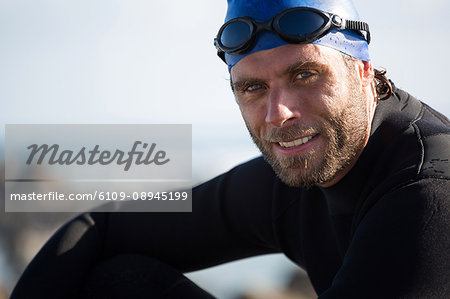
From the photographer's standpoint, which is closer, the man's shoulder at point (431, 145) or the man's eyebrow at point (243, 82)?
the man's shoulder at point (431, 145)

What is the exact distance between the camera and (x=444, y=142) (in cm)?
208

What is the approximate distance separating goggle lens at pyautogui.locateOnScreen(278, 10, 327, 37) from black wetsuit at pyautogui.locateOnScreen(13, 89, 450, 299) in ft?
1.45

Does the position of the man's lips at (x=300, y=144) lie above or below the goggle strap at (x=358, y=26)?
below

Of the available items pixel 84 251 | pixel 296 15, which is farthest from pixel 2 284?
pixel 296 15

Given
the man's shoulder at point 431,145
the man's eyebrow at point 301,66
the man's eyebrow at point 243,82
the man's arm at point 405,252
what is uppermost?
the man's eyebrow at point 301,66

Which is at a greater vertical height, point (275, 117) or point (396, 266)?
point (275, 117)

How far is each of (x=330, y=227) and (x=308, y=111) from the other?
1.98 feet

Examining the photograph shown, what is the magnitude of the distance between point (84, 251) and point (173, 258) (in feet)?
1.50

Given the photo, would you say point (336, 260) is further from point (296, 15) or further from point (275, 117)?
point (296, 15)

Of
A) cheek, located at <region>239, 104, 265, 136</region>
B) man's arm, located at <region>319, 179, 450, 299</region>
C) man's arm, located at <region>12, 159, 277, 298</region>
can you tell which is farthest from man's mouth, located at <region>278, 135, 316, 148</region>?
man's arm, located at <region>12, 159, 277, 298</region>

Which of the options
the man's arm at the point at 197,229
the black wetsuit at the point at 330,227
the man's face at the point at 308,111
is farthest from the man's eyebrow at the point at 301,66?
the man's arm at the point at 197,229

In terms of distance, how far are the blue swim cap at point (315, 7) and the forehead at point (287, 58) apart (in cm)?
2

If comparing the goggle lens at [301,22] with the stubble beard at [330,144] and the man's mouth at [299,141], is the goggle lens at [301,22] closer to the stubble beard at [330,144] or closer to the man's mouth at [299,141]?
the stubble beard at [330,144]

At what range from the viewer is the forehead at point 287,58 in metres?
2.27
